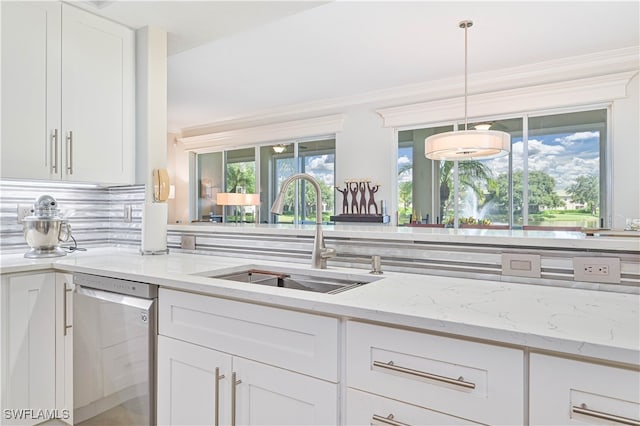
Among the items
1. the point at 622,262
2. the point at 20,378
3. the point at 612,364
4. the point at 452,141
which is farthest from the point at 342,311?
the point at 452,141

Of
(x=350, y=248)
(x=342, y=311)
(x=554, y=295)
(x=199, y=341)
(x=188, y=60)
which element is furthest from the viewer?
(x=188, y=60)

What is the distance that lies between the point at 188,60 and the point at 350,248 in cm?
329

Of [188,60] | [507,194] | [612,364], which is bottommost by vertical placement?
[612,364]

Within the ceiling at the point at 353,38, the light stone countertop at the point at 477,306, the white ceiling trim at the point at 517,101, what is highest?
the ceiling at the point at 353,38

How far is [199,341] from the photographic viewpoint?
1362mm

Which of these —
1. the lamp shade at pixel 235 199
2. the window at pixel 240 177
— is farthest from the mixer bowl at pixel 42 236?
the window at pixel 240 177

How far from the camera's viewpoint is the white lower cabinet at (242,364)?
3.59 feet

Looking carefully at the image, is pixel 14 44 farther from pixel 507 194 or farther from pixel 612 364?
pixel 507 194

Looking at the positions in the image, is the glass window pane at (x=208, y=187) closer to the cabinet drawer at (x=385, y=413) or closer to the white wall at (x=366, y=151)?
the white wall at (x=366, y=151)

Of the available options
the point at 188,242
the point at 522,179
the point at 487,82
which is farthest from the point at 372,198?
the point at 188,242

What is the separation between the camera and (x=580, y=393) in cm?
78

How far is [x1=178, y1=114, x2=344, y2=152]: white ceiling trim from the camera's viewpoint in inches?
223

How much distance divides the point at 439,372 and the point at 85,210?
99.2 inches

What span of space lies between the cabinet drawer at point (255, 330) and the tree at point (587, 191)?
417cm
